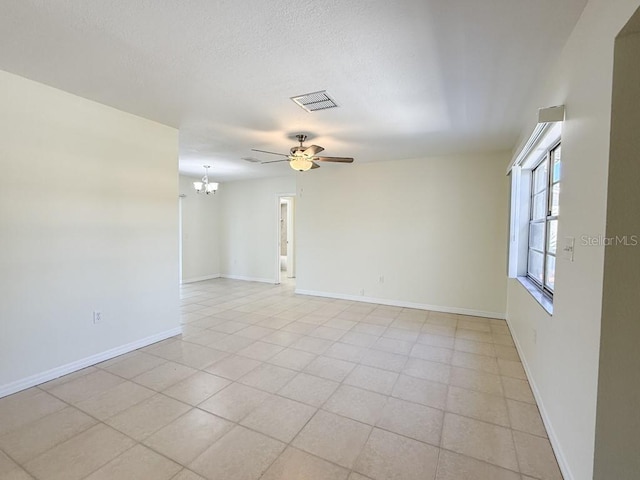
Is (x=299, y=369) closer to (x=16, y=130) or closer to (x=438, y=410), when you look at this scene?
(x=438, y=410)

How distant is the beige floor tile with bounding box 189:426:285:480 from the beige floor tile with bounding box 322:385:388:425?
1.81ft

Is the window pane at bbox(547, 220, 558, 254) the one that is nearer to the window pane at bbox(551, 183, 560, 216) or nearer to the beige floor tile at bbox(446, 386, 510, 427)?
the window pane at bbox(551, 183, 560, 216)

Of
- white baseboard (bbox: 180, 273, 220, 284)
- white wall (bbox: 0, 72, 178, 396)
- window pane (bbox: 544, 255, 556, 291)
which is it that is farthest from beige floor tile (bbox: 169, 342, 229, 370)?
→ white baseboard (bbox: 180, 273, 220, 284)

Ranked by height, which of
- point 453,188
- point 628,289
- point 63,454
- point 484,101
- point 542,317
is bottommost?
point 63,454

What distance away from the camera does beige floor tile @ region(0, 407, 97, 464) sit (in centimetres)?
185

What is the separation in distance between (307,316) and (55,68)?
3.90m

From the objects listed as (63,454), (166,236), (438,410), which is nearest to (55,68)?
(166,236)

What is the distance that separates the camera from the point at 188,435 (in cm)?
200

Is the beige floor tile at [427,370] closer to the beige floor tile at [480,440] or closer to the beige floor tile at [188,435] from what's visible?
the beige floor tile at [480,440]

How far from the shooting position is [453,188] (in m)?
4.86

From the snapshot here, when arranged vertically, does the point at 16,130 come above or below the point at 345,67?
below

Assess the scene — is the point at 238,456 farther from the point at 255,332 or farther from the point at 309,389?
the point at 255,332

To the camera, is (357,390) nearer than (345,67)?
No

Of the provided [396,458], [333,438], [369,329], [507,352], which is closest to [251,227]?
[369,329]
